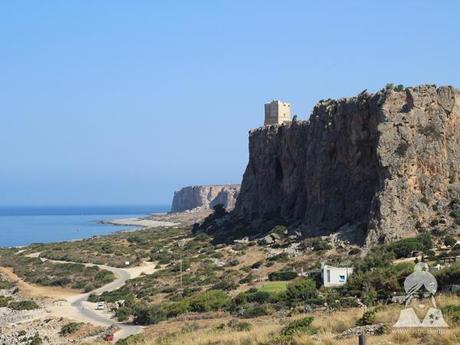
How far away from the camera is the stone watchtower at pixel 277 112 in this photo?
7750 centimetres

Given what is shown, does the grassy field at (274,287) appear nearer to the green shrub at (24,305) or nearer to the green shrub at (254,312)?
the green shrub at (254,312)

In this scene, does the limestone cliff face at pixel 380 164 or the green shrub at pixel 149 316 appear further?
the limestone cliff face at pixel 380 164

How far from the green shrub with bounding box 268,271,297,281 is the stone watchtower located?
42.5m

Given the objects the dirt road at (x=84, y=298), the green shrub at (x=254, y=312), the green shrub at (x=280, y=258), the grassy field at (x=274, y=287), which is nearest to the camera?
the green shrub at (x=254, y=312)

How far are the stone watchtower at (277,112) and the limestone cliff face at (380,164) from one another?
2211 cm

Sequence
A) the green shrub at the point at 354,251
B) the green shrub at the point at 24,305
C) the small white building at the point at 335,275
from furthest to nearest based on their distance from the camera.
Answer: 1. the green shrub at the point at 354,251
2. the green shrub at the point at 24,305
3. the small white building at the point at 335,275

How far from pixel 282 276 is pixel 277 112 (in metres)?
43.6

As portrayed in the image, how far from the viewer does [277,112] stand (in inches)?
3051

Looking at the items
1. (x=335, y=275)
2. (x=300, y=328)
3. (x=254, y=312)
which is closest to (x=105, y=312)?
(x=254, y=312)

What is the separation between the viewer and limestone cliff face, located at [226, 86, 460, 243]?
134ft

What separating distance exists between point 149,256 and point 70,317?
27.6 metres

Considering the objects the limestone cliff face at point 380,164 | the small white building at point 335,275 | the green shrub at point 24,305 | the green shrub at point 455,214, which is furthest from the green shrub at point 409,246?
the green shrub at point 24,305

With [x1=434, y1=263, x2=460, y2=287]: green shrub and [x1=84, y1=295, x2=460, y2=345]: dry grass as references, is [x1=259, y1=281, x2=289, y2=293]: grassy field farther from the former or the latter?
[x1=84, y1=295, x2=460, y2=345]: dry grass

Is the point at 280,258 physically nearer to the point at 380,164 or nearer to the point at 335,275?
the point at 380,164
